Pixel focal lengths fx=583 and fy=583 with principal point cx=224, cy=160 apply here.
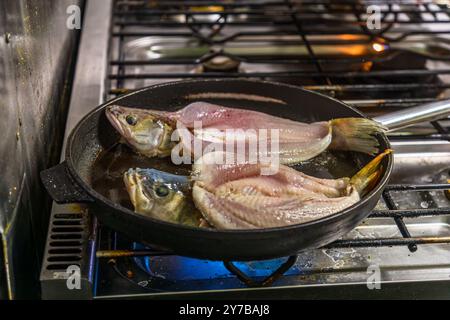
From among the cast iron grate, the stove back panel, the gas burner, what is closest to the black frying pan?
the stove back panel

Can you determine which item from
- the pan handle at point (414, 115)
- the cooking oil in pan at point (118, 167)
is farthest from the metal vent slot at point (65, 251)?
the pan handle at point (414, 115)

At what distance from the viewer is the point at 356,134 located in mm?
1603

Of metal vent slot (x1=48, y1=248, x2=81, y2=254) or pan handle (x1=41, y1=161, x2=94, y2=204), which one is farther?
metal vent slot (x1=48, y1=248, x2=81, y2=254)

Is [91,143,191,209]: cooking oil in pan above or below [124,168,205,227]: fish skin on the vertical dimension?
below

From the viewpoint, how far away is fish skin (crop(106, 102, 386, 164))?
5.25ft

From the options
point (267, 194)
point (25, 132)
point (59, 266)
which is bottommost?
point (59, 266)

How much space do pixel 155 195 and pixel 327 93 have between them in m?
1.01

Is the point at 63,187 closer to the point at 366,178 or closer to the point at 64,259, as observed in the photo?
the point at 64,259

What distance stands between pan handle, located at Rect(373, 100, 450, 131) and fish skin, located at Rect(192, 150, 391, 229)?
191 mm

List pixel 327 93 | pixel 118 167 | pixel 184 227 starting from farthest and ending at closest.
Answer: pixel 327 93 < pixel 118 167 < pixel 184 227

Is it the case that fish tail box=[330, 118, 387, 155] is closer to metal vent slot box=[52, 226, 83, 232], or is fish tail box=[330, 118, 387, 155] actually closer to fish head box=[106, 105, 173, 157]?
fish head box=[106, 105, 173, 157]

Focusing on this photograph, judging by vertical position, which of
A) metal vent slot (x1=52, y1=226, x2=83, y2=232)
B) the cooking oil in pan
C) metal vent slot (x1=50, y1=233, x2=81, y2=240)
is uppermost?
the cooking oil in pan

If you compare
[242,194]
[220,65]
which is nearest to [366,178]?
[242,194]
